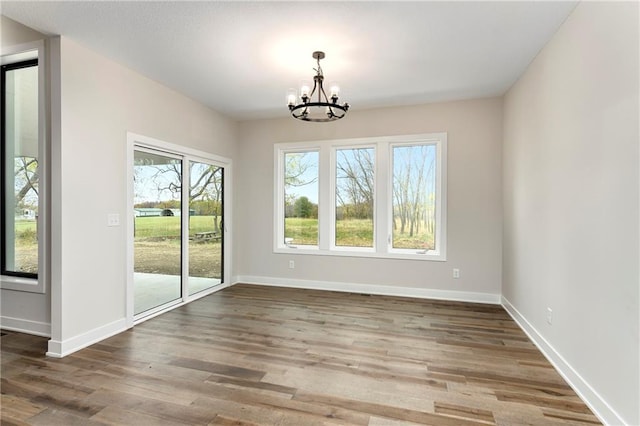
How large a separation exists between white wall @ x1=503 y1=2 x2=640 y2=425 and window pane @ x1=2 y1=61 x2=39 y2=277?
4.98 meters

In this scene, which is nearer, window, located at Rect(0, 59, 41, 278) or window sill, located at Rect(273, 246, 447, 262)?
window, located at Rect(0, 59, 41, 278)

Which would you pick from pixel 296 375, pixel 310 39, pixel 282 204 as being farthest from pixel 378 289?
pixel 310 39

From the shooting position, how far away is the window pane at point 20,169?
3.42 metres

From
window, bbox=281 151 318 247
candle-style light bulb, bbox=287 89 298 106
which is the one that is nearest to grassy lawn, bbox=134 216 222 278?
window, bbox=281 151 318 247

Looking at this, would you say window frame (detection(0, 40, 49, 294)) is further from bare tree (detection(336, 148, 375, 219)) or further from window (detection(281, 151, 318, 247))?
bare tree (detection(336, 148, 375, 219))

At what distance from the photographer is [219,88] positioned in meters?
4.16


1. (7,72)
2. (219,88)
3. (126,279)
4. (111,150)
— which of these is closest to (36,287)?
(126,279)

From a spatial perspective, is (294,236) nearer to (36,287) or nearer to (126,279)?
(126,279)

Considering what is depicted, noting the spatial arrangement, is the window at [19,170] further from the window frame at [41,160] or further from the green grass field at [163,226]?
the green grass field at [163,226]

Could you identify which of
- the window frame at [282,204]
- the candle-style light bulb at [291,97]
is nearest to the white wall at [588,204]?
the candle-style light bulb at [291,97]

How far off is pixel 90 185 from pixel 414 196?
4.12 m

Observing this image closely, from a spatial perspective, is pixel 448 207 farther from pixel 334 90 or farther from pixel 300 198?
pixel 334 90

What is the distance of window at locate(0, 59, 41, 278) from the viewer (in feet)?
11.2

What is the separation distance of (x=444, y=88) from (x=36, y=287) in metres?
5.09
